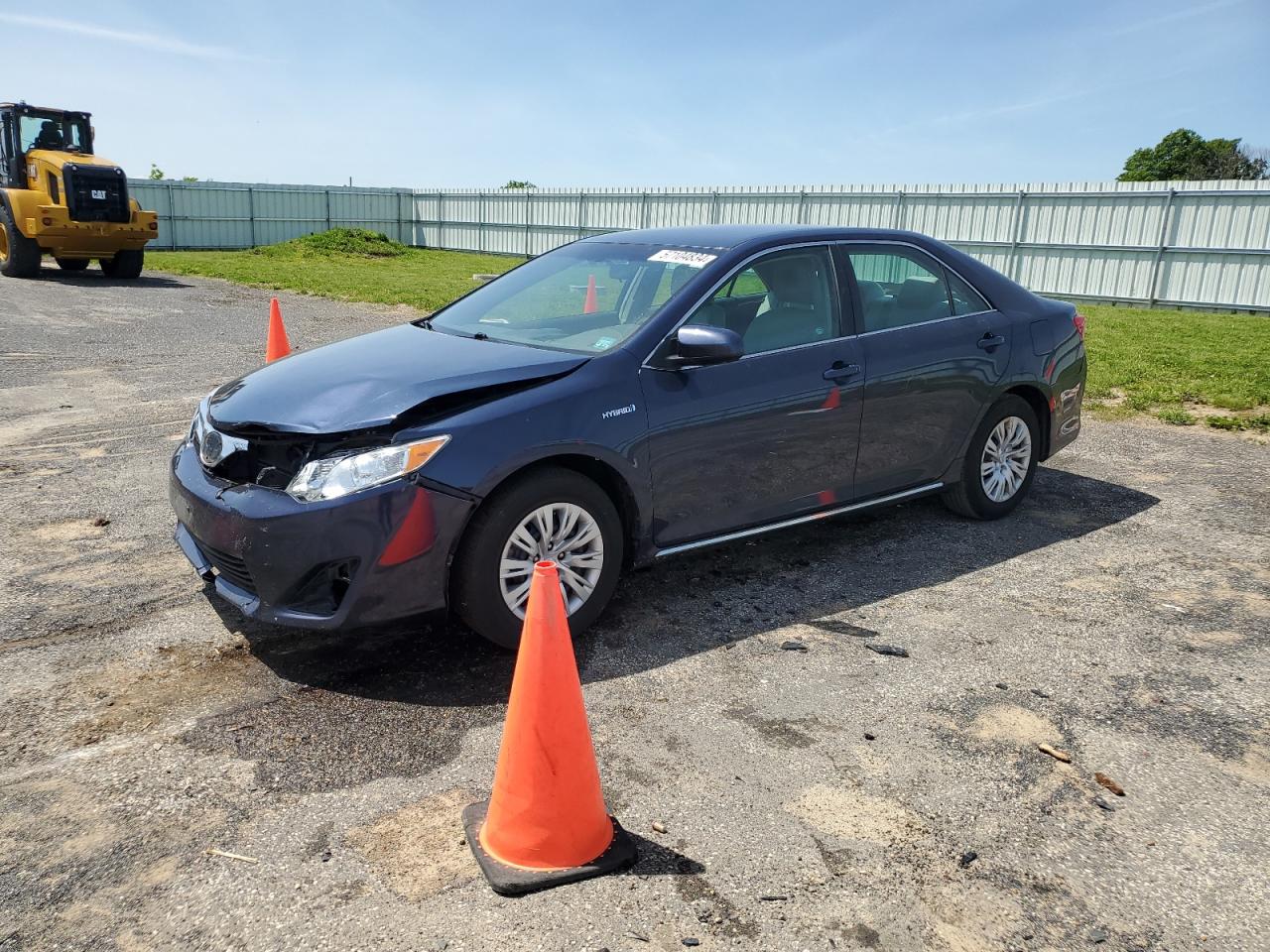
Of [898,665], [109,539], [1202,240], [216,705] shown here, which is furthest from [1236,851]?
[1202,240]

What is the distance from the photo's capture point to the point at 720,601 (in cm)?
476

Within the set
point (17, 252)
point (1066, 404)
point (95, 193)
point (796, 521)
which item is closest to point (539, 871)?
point (796, 521)

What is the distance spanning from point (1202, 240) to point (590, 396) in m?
20.7

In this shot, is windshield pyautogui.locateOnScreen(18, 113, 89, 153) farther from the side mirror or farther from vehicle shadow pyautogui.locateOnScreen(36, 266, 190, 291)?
the side mirror

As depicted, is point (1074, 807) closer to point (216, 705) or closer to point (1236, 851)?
point (1236, 851)

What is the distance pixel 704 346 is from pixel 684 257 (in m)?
0.82

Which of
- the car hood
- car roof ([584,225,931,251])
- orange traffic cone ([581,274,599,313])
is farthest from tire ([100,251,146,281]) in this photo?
orange traffic cone ([581,274,599,313])

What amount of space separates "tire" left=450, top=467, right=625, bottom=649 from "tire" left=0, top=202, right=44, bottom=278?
19.9 m

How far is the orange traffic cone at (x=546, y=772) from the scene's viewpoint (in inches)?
108

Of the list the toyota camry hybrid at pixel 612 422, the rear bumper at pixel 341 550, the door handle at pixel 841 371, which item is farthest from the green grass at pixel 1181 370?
the rear bumper at pixel 341 550

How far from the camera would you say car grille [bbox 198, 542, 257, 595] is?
382cm

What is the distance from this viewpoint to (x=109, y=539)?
5262mm

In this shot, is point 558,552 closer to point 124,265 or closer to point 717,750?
point 717,750

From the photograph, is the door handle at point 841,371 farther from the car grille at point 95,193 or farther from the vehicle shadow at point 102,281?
the car grille at point 95,193
